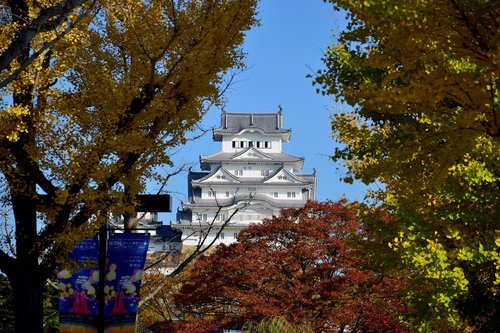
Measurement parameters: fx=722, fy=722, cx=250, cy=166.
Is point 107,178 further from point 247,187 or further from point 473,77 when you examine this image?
point 247,187

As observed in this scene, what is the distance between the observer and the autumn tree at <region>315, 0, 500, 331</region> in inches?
187

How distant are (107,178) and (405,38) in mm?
4076

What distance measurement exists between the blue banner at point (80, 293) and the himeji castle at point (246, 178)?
147 ft

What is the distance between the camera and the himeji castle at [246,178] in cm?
5675

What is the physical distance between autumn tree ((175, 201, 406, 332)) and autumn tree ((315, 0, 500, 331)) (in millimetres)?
5248

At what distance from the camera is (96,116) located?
8.25m

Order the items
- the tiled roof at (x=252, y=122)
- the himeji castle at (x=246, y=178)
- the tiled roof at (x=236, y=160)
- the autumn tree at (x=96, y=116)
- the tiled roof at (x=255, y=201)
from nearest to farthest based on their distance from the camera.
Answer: the autumn tree at (x=96, y=116)
the tiled roof at (x=255, y=201)
the himeji castle at (x=246, y=178)
the tiled roof at (x=236, y=160)
the tiled roof at (x=252, y=122)

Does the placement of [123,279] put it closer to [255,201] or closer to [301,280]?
[301,280]

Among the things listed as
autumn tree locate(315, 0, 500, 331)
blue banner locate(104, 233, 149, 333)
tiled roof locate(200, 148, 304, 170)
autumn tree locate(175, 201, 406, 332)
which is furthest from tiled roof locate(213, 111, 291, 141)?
blue banner locate(104, 233, 149, 333)

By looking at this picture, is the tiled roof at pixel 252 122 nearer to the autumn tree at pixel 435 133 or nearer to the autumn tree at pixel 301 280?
the autumn tree at pixel 301 280

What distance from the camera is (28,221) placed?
27.6ft

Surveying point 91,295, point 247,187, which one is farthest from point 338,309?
point 247,187

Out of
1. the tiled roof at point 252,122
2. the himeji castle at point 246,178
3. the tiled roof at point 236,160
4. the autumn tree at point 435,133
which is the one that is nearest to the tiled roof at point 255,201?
the himeji castle at point 246,178

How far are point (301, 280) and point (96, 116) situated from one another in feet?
38.9
